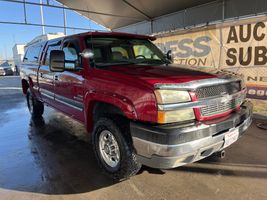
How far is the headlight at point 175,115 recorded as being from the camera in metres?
2.65

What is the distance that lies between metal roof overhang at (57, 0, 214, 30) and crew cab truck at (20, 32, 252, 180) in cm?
932

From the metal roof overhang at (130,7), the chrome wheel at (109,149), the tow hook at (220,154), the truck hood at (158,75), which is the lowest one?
the tow hook at (220,154)

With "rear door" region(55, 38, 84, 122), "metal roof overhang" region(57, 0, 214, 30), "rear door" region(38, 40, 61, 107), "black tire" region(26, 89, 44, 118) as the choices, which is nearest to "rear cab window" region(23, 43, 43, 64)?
"rear door" region(38, 40, 61, 107)

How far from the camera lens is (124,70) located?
335 cm

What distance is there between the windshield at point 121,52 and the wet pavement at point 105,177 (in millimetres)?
1602

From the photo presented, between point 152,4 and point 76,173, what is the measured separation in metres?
11.4

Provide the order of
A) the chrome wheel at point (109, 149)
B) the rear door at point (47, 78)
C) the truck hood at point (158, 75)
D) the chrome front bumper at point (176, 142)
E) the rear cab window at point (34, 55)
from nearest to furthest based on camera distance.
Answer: the chrome front bumper at point (176, 142) → the truck hood at point (158, 75) → the chrome wheel at point (109, 149) → the rear door at point (47, 78) → the rear cab window at point (34, 55)

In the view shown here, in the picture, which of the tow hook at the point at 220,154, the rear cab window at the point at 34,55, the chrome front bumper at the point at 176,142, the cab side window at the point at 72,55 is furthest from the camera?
the rear cab window at the point at 34,55

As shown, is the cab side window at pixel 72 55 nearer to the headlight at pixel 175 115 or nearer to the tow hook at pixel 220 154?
the headlight at pixel 175 115

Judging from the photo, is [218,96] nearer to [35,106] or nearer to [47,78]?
[47,78]

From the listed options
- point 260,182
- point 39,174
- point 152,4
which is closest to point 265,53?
point 260,182

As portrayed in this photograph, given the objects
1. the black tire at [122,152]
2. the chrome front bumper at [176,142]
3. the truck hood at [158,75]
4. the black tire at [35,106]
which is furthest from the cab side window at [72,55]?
the black tire at [35,106]

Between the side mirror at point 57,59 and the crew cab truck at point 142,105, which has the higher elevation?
the side mirror at point 57,59

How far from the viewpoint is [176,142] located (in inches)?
101
